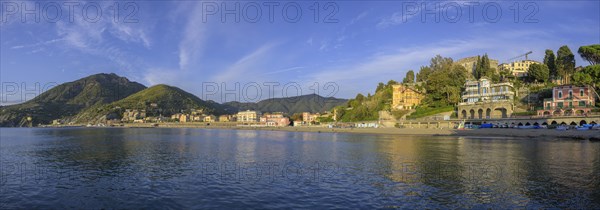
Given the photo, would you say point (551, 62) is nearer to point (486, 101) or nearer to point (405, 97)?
point (486, 101)

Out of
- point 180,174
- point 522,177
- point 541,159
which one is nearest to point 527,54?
point 541,159

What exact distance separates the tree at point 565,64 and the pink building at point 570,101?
2311 centimetres

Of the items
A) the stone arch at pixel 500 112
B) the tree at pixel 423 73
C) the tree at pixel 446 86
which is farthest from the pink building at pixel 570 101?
the tree at pixel 423 73

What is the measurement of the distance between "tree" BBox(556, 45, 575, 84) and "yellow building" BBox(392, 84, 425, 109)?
36.2m

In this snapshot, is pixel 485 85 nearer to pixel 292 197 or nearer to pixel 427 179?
pixel 427 179

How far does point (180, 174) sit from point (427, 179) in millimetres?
15730

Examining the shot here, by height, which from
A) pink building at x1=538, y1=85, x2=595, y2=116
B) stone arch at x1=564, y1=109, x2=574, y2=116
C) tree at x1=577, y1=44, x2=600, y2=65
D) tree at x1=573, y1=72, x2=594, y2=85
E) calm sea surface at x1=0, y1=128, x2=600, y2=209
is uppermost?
tree at x1=577, y1=44, x2=600, y2=65

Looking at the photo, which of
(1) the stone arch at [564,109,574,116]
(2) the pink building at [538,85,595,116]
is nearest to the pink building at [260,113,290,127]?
(2) the pink building at [538,85,595,116]

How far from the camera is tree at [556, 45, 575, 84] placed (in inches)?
3472

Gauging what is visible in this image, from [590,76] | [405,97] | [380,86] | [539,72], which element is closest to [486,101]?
[539,72]

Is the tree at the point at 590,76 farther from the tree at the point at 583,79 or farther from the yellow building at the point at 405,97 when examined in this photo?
the yellow building at the point at 405,97

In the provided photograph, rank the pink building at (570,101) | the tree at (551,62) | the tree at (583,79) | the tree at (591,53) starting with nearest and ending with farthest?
the tree at (583,79), the pink building at (570,101), the tree at (591,53), the tree at (551,62)

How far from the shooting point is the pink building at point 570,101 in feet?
218

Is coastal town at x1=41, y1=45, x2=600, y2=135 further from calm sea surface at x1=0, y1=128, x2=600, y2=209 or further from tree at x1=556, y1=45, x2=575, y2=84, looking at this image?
calm sea surface at x1=0, y1=128, x2=600, y2=209
